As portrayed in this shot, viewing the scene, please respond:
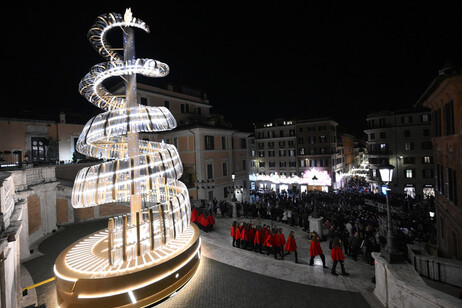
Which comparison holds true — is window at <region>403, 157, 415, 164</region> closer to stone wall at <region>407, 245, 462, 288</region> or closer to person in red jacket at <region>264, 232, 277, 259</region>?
stone wall at <region>407, 245, 462, 288</region>

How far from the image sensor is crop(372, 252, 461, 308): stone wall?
17.9 feet

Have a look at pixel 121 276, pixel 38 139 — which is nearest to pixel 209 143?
pixel 38 139

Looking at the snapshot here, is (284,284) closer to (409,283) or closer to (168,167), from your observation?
(409,283)

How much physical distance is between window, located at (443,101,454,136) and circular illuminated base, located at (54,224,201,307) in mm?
12934

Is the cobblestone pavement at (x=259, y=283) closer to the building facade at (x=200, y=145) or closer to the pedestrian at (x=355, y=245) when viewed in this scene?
the pedestrian at (x=355, y=245)

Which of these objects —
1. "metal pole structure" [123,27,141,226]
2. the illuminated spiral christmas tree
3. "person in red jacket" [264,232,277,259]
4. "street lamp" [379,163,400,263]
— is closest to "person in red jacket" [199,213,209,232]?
the illuminated spiral christmas tree

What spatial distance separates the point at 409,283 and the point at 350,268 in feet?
12.7

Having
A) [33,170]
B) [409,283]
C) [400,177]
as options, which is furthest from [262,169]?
[409,283]

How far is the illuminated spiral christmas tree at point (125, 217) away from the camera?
287 inches

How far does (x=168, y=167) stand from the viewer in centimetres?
951

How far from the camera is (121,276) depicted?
7.20 meters

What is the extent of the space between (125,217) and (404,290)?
877cm

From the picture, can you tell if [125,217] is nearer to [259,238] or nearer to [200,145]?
[259,238]

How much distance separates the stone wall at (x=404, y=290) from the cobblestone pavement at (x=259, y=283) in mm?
639
